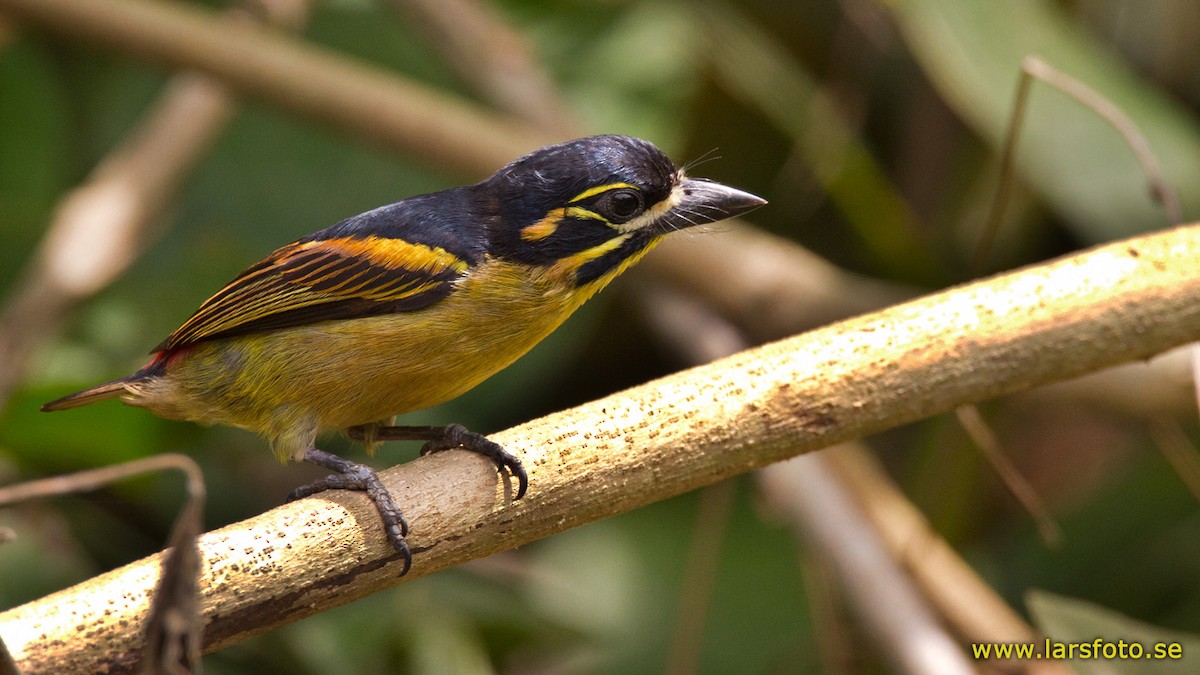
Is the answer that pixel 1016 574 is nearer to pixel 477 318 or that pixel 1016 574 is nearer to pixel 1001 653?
pixel 1001 653

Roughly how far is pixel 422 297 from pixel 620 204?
0.47 m

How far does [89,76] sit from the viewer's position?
5.22 m

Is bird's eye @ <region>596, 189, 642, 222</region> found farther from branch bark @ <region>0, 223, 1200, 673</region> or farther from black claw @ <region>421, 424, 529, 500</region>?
black claw @ <region>421, 424, 529, 500</region>

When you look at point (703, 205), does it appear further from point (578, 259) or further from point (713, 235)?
point (713, 235)

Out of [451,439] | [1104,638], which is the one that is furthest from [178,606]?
[1104,638]

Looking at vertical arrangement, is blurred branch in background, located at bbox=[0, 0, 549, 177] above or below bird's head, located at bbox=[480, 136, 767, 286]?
above

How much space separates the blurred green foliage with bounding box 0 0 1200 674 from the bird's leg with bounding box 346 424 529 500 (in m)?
0.99

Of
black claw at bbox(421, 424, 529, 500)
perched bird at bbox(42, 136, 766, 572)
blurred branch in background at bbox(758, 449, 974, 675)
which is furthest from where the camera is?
blurred branch in background at bbox(758, 449, 974, 675)

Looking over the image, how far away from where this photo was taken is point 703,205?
2.71m

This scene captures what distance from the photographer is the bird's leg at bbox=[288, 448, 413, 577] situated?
2.01m

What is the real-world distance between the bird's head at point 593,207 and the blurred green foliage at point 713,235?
1472 mm

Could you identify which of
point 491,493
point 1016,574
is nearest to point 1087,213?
point 1016,574

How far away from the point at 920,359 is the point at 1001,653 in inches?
54.2

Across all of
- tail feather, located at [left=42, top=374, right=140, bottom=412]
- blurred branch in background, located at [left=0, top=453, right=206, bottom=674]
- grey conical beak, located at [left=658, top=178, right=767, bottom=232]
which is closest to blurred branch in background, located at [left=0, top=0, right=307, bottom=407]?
tail feather, located at [left=42, top=374, right=140, bottom=412]
